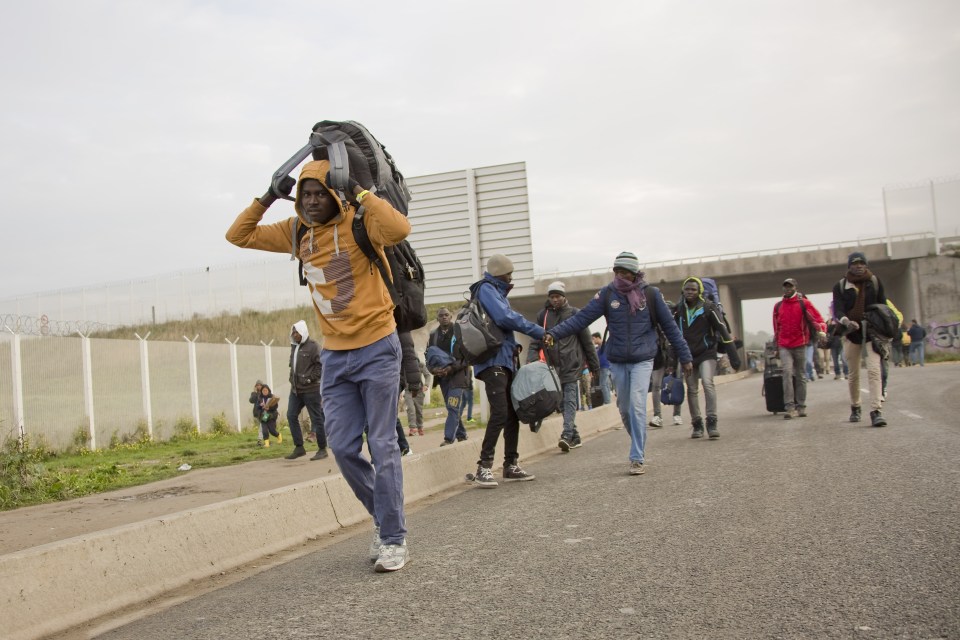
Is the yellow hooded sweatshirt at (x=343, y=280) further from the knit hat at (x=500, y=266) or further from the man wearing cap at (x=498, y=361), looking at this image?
the knit hat at (x=500, y=266)

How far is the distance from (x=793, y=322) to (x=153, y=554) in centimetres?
1037

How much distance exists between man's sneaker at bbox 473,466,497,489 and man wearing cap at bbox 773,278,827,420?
655 cm

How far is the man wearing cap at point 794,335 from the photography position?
42.4 ft

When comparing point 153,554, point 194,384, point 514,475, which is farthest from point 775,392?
point 194,384

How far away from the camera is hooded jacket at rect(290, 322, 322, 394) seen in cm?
1227

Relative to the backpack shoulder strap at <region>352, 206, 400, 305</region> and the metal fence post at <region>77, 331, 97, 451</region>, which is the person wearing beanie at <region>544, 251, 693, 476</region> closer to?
the backpack shoulder strap at <region>352, 206, 400, 305</region>

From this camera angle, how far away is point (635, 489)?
705cm

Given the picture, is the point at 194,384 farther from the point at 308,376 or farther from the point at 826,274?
the point at 826,274

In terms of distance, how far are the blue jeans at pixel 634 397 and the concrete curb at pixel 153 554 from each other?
8.78ft

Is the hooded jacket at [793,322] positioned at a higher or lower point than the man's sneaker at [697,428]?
higher

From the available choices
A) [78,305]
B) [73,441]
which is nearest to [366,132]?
[73,441]

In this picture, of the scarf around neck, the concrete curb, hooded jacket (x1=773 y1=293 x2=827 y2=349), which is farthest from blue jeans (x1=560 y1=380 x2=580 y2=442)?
the concrete curb

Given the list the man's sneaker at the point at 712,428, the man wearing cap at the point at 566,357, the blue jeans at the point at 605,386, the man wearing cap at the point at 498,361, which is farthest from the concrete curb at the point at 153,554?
the blue jeans at the point at 605,386

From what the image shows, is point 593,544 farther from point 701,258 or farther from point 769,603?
point 701,258
